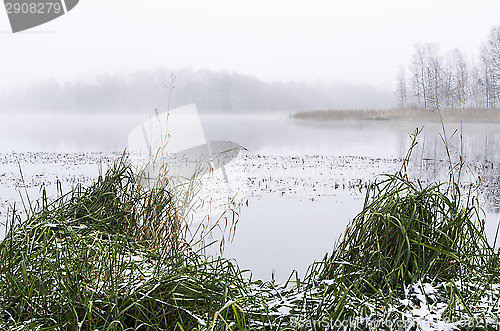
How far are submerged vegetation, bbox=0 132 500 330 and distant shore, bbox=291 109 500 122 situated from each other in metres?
18.1

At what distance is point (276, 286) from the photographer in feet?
7.02

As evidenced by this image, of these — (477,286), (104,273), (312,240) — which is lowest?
(312,240)

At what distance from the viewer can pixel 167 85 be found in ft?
10.4

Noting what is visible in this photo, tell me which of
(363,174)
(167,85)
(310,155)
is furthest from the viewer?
(310,155)

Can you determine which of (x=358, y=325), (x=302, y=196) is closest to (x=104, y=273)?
(x=358, y=325)

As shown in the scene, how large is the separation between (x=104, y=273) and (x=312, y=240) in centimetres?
272

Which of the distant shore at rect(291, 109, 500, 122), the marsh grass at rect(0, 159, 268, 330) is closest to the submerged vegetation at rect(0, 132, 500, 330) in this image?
the marsh grass at rect(0, 159, 268, 330)

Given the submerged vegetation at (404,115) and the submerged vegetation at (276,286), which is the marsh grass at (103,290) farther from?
the submerged vegetation at (404,115)

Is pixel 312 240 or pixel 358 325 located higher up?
pixel 358 325

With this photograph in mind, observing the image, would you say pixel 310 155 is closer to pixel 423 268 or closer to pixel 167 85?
pixel 167 85

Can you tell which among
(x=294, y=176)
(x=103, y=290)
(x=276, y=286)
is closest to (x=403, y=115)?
(x=294, y=176)

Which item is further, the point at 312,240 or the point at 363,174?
the point at 363,174

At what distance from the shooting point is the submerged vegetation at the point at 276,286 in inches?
71.0

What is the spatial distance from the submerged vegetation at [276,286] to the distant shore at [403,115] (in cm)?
1814
